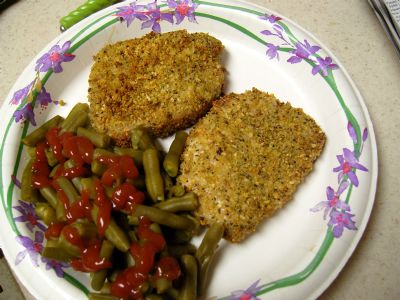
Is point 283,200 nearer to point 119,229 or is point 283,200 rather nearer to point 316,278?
point 316,278

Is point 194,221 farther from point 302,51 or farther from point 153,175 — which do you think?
point 302,51

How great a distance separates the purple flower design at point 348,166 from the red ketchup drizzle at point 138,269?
3.63 feet

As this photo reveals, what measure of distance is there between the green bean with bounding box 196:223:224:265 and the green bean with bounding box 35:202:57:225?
2.75 ft

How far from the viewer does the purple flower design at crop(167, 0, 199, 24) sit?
2729mm

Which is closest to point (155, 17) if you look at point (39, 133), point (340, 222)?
point (39, 133)

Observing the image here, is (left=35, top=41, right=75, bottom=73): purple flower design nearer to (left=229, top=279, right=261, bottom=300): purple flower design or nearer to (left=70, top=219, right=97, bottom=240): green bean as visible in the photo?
(left=70, top=219, right=97, bottom=240): green bean

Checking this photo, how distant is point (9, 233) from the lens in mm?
2223

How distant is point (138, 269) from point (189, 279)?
11.3 inches

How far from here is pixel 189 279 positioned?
1990mm

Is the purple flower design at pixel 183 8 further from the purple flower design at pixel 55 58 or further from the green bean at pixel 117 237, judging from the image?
the green bean at pixel 117 237

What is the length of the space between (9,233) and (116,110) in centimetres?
94

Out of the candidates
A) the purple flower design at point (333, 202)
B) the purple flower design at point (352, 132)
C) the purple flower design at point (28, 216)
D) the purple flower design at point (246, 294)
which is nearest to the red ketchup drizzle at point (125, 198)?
the purple flower design at point (28, 216)

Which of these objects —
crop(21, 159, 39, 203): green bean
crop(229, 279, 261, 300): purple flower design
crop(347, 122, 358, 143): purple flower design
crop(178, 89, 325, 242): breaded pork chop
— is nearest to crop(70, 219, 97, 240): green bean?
crop(21, 159, 39, 203): green bean

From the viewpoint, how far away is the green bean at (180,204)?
6.93ft
